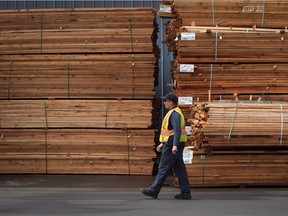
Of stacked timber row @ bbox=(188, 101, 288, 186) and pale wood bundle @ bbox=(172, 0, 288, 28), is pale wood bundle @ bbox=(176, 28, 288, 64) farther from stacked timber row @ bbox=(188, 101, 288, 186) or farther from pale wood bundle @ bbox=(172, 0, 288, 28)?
stacked timber row @ bbox=(188, 101, 288, 186)

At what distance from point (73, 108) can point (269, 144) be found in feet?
15.4

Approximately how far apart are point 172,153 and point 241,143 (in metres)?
1.72

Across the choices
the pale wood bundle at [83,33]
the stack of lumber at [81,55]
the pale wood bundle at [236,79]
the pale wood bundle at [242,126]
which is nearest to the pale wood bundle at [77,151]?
the stack of lumber at [81,55]

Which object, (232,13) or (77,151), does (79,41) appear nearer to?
(77,151)

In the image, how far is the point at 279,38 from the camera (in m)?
14.4

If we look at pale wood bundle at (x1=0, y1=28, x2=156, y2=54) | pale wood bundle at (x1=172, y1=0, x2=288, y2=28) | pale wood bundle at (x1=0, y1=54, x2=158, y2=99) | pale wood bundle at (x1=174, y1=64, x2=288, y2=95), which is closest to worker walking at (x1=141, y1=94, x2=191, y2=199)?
pale wood bundle at (x1=174, y1=64, x2=288, y2=95)

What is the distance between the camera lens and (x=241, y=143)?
13.1 metres

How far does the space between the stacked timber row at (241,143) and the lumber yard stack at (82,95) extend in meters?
2.36

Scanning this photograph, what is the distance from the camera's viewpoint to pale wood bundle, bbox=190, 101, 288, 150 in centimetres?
1302

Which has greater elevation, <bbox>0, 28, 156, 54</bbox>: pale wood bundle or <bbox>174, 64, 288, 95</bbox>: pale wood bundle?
<bbox>0, 28, 156, 54</bbox>: pale wood bundle

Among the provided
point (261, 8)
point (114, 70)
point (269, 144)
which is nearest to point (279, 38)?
point (261, 8)

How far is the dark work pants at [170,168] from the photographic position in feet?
39.2

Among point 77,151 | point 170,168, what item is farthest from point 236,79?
point 77,151

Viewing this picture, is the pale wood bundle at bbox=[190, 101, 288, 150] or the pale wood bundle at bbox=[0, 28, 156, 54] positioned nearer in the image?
the pale wood bundle at bbox=[190, 101, 288, 150]
